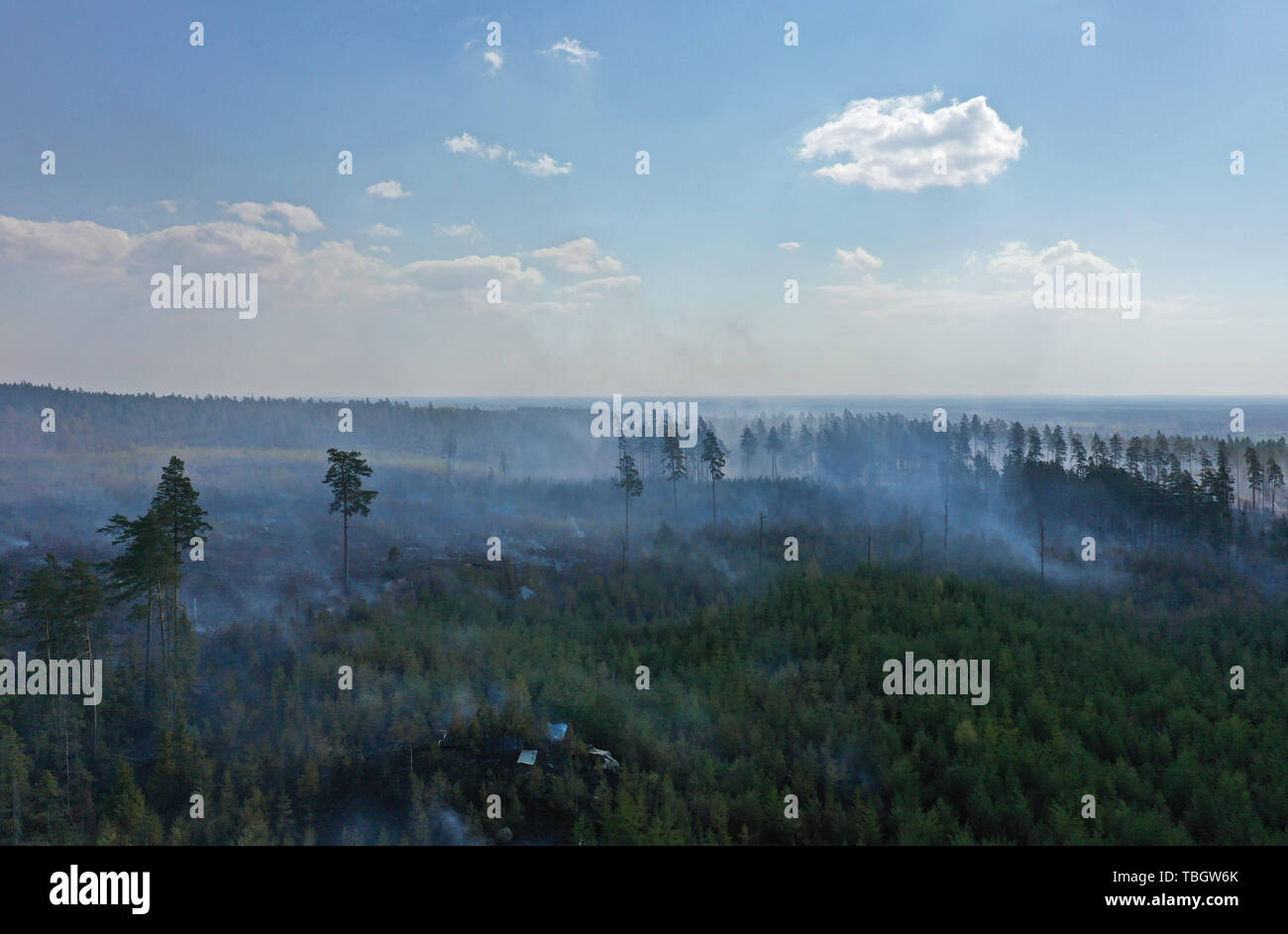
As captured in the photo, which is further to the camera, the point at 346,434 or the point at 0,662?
the point at 346,434

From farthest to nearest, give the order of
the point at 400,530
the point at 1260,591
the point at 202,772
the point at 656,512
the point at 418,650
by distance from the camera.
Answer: the point at 656,512, the point at 400,530, the point at 1260,591, the point at 418,650, the point at 202,772

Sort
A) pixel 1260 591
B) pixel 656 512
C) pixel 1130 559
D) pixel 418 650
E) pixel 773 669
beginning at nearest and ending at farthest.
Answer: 1. pixel 773 669
2. pixel 418 650
3. pixel 1260 591
4. pixel 1130 559
5. pixel 656 512

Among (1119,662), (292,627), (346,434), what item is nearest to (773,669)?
(1119,662)

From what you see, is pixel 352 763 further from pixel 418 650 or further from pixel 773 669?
pixel 773 669

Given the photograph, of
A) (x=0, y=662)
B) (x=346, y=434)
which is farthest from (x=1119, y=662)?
(x=346, y=434)

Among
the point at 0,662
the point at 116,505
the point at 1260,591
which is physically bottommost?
the point at 1260,591

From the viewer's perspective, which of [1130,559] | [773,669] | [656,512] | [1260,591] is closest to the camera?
[773,669]
